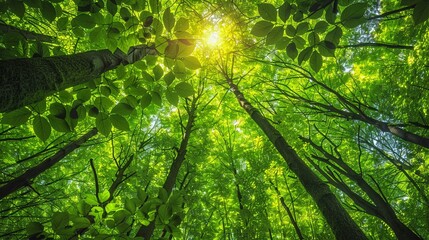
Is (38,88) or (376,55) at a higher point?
(376,55)

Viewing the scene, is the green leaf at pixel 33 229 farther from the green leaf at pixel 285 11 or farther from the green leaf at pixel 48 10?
the green leaf at pixel 285 11

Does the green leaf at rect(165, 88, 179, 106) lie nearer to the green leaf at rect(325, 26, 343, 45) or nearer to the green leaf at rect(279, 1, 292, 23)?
the green leaf at rect(279, 1, 292, 23)

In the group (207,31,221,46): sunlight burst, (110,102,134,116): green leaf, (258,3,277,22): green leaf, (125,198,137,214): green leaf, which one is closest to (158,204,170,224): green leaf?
(125,198,137,214): green leaf

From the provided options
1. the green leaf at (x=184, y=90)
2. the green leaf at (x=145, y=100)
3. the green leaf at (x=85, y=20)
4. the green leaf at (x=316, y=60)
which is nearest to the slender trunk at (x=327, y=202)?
the green leaf at (x=316, y=60)

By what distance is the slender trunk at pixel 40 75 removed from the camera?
0.70m

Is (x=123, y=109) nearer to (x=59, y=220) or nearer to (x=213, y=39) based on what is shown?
(x=59, y=220)

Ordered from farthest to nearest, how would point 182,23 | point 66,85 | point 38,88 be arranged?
1. point 182,23
2. point 66,85
3. point 38,88

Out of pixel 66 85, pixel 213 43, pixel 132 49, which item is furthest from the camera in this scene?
pixel 213 43

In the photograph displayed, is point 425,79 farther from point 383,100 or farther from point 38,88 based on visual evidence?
point 38,88

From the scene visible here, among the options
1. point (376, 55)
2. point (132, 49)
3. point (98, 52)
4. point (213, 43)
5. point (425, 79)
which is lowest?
point (98, 52)

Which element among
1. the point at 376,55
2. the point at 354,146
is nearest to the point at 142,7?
the point at 376,55

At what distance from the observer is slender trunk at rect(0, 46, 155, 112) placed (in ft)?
2.28

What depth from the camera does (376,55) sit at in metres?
5.36

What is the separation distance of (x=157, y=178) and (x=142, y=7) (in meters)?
3.99
